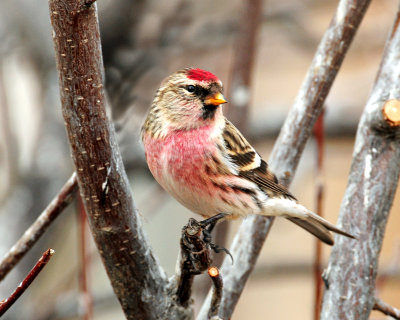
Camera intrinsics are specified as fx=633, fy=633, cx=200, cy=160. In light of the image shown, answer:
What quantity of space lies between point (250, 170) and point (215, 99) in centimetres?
32

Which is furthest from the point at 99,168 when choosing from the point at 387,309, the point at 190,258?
the point at 387,309

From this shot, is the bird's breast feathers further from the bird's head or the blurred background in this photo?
the blurred background

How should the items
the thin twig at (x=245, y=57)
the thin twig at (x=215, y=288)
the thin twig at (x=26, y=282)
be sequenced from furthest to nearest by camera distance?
1. the thin twig at (x=245, y=57)
2. the thin twig at (x=215, y=288)
3. the thin twig at (x=26, y=282)

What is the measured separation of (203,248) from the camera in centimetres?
165

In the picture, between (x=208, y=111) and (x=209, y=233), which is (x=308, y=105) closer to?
(x=208, y=111)

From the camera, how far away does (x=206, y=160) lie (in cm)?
212

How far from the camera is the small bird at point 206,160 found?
6.81 feet

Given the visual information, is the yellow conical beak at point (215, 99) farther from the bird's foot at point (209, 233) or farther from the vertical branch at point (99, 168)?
the vertical branch at point (99, 168)

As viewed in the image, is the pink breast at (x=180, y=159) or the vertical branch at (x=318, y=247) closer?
the vertical branch at (x=318, y=247)

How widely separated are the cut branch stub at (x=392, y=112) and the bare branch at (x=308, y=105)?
271 millimetres

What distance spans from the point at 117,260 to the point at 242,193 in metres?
0.65

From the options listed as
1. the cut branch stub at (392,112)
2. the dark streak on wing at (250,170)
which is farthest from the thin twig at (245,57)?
the cut branch stub at (392,112)

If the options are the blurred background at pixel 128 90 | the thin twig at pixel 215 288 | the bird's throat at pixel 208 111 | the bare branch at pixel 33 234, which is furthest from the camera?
the blurred background at pixel 128 90

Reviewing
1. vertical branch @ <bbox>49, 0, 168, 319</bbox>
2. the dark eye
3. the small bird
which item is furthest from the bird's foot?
the dark eye
